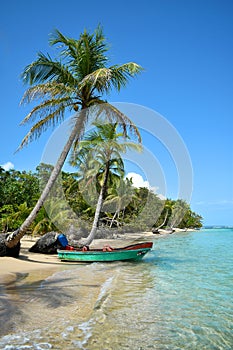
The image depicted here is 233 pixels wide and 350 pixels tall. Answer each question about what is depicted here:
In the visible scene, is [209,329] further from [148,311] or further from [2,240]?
[2,240]

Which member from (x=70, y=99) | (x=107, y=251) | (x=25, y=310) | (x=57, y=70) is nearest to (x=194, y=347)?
(x=25, y=310)

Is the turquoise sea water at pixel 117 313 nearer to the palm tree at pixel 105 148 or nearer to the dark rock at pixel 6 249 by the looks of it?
the dark rock at pixel 6 249

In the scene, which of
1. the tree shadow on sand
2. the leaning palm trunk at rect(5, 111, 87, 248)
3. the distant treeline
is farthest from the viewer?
the distant treeline

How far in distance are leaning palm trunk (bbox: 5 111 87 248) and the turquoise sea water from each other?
2.62 metres

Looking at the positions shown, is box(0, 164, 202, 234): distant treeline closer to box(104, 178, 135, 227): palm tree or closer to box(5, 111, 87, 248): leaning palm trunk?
box(104, 178, 135, 227): palm tree

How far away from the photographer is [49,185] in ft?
39.3

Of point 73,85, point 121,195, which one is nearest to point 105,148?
point 73,85

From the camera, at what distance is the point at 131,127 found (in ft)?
42.5

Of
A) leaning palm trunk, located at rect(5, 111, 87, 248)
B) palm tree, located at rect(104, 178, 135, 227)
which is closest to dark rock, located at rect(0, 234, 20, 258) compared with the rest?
leaning palm trunk, located at rect(5, 111, 87, 248)

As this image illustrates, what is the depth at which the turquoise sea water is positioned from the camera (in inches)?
181

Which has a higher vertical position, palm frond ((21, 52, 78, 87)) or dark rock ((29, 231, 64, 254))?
palm frond ((21, 52, 78, 87))

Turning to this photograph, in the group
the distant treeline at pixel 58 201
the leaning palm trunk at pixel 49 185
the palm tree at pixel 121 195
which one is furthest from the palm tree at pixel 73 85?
the palm tree at pixel 121 195

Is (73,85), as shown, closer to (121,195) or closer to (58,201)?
(58,201)

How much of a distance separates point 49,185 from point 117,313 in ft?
23.1
